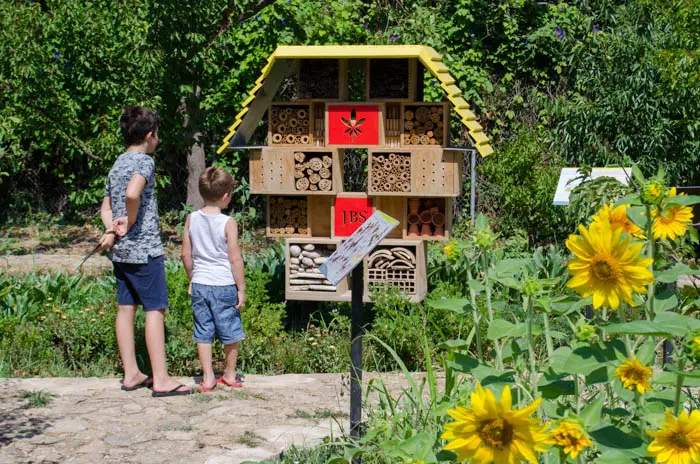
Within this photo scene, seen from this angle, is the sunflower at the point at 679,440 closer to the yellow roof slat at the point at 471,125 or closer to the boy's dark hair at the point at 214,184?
the boy's dark hair at the point at 214,184

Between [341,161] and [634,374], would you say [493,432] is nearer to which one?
[634,374]

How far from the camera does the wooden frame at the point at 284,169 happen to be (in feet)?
A: 18.6

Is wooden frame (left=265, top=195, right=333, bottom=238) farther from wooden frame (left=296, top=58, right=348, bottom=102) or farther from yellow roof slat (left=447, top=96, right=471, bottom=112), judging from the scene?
yellow roof slat (left=447, top=96, right=471, bottom=112)

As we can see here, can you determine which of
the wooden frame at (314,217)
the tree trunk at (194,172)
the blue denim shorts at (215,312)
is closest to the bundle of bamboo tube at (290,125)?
the wooden frame at (314,217)

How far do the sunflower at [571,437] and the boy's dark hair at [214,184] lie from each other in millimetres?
3319

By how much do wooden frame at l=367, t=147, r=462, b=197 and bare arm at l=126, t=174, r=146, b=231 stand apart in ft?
5.26

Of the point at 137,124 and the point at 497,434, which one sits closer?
the point at 497,434

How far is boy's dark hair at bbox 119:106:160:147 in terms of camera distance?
4668 millimetres

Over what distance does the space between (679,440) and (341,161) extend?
13.7ft

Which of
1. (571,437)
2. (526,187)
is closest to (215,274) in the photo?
(571,437)

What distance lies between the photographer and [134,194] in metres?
4.54

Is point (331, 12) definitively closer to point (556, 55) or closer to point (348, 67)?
point (556, 55)

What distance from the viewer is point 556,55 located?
10.3 metres

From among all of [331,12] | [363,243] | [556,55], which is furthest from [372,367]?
[556,55]
